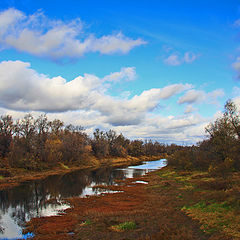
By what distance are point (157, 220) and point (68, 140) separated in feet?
280

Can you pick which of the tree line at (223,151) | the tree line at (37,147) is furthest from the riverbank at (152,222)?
the tree line at (37,147)

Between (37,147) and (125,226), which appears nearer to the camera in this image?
(125,226)

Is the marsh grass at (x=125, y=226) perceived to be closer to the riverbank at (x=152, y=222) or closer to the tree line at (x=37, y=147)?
the riverbank at (x=152, y=222)

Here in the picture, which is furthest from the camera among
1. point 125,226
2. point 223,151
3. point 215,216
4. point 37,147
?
point 37,147

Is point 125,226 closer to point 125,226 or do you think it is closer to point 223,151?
point 125,226

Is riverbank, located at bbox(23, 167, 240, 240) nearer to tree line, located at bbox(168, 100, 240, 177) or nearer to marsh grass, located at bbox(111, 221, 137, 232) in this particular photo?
marsh grass, located at bbox(111, 221, 137, 232)

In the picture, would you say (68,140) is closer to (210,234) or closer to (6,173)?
(6,173)

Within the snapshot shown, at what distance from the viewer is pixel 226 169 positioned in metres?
32.4

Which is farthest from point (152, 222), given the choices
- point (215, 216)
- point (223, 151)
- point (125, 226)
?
point (223, 151)

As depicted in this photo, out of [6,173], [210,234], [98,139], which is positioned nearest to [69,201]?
[210,234]

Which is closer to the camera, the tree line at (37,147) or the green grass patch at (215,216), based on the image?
the green grass patch at (215,216)

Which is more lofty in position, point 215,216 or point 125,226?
point 215,216

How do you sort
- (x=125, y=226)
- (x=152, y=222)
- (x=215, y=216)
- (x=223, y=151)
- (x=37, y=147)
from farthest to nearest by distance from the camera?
(x=37, y=147) < (x=223, y=151) < (x=152, y=222) < (x=125, y=226) < (x=215, y=216)

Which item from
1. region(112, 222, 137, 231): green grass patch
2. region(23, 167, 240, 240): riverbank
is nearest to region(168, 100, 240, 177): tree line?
region(23, 167, 240, 240): riverbank
